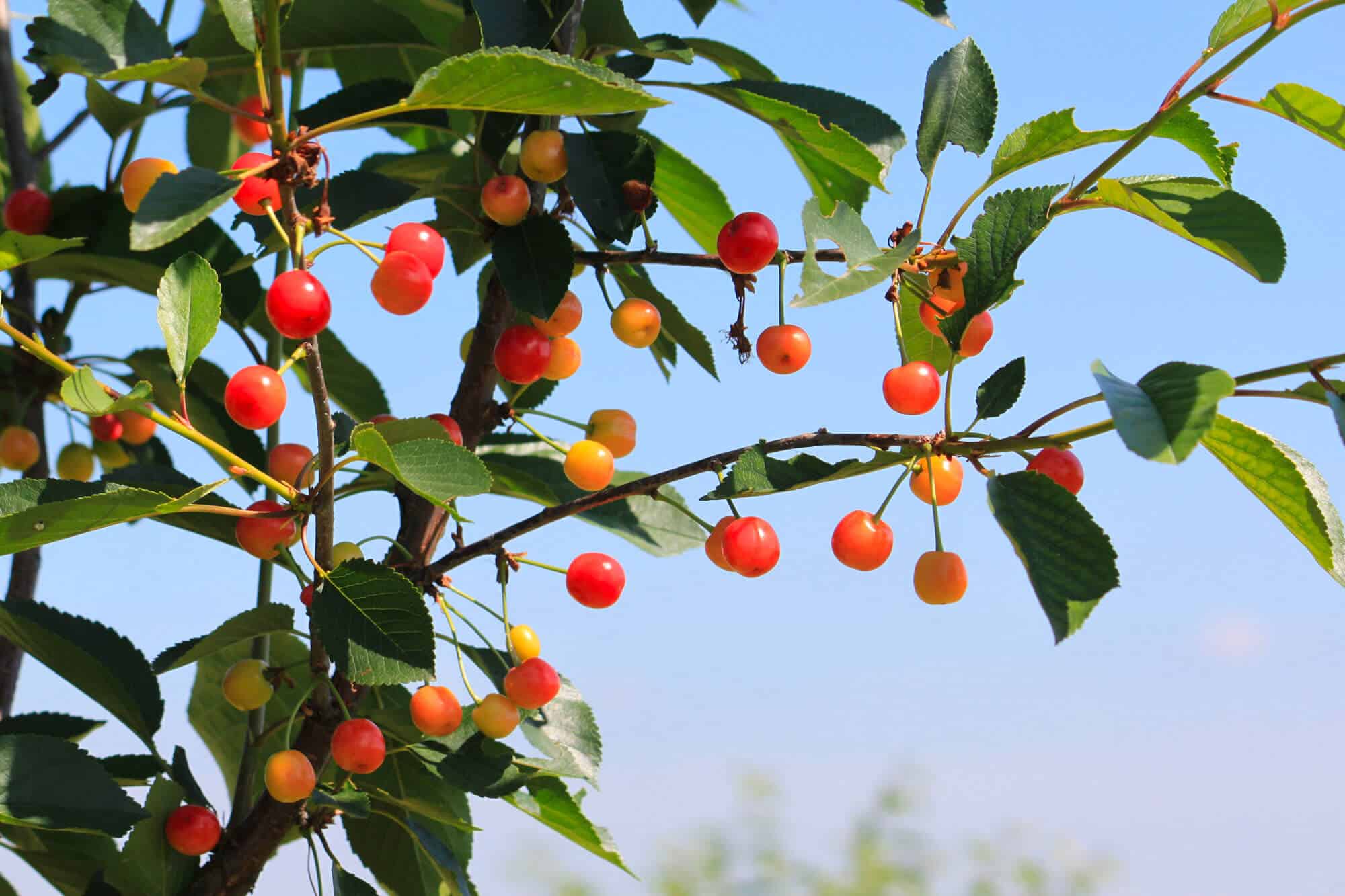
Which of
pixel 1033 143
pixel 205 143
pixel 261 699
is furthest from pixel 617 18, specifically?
pixel 205 143

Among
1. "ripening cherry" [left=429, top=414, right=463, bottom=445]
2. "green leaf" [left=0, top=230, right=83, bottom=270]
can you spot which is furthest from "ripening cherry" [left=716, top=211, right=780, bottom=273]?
"green leaf" [left=0, top=230, right=83, bottom=270]

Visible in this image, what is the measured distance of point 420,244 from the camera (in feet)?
2.58

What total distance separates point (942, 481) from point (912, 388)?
0.10 m

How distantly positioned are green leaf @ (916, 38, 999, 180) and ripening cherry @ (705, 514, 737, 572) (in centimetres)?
31

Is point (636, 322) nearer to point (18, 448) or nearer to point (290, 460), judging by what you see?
point (290, 460)

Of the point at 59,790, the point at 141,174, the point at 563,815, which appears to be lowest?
the point at 59,790

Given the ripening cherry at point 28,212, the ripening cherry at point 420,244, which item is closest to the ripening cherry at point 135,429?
the ripening cherry at point 28,212

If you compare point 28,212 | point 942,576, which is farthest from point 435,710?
point 28,212

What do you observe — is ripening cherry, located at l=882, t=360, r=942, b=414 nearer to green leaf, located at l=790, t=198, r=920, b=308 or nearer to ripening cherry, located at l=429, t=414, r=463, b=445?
green leaf, located at l=790, t=198, r=920, b=308

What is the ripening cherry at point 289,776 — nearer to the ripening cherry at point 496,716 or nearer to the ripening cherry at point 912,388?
the ripening cherry at point 496,716

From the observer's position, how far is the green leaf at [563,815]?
108cm

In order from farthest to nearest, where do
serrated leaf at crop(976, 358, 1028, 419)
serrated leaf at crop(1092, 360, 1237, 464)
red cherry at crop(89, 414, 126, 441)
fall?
1. red cherry at crop(89, 414, 126, 441)
2. serrated leaf at crop(976, 358, 1028, 419)
3. serrated leaf at crop(1092, 360, 1237, 464)

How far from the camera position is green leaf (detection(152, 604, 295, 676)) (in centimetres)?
103

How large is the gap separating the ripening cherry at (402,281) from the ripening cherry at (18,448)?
956 mm
